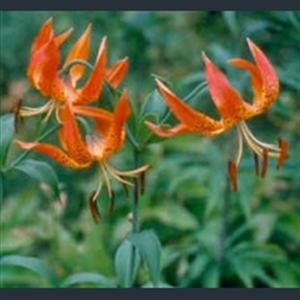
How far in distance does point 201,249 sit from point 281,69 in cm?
41

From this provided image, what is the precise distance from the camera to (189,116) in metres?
1.54

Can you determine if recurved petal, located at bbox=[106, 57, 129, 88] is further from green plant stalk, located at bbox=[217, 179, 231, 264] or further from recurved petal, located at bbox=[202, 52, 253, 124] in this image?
green plant stalk, located at bbox=[217, 179, 231, 264]

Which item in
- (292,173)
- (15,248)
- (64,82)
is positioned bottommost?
(15,248)

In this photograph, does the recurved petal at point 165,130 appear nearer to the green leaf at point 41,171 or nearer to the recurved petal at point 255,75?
the recurved petal at point 255,75

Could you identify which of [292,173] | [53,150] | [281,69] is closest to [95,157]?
[53,150]

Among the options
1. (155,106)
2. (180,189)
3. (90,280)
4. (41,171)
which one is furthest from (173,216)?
(155,106)

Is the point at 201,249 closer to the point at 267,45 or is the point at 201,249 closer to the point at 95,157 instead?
the point at 267,45

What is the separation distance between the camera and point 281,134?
313 centimetres

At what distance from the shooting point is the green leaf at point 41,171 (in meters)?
1.73

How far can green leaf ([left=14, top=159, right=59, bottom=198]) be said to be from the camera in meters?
1.73

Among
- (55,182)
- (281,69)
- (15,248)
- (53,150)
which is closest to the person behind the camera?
(53,150)

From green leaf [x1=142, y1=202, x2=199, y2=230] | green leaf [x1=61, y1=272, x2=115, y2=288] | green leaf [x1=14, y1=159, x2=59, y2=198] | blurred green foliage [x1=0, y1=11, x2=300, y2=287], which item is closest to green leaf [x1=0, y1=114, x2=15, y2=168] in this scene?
green leaf [x1=14, y1=159, x2=59, y2=198]

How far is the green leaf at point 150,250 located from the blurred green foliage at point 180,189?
2.59 ft

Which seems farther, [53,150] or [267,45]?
[267,45]
